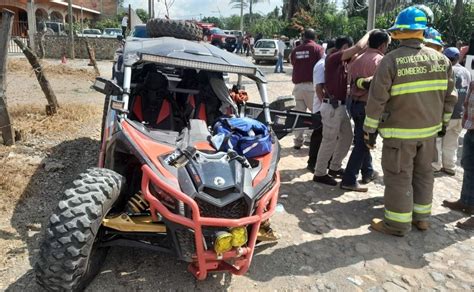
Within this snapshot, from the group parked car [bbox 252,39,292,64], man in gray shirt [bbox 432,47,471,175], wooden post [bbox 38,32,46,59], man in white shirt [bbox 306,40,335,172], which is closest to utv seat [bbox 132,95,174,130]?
man in white shirt [bbox 306,40,335,172]

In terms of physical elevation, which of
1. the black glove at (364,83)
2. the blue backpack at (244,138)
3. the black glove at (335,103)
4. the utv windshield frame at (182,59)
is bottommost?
the blue backpack at (244,138)

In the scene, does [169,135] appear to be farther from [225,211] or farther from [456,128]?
[456,128]

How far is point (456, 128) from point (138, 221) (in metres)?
5.01

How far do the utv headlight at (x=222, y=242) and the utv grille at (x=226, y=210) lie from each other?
0.13 m

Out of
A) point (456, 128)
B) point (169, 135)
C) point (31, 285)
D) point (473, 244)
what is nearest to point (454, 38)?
point (456, 128)

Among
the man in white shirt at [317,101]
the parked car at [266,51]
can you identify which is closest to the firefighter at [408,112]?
the man in white shirt at [317,101]

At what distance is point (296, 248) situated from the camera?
4.07 metres

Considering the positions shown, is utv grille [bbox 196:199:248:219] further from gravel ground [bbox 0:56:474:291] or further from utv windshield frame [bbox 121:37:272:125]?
utv windshield frame [bbox 121:37:272:125]

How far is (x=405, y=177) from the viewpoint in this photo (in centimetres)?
426

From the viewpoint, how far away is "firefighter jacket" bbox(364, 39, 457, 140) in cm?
408

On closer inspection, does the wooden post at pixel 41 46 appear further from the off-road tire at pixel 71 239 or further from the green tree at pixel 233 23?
the green tree at pixel 233 23

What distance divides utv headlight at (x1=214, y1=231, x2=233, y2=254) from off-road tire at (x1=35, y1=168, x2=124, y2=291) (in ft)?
2.73

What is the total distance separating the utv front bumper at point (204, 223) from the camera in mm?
2840

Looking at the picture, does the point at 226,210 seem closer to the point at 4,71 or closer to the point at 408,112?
the point at 408,112
